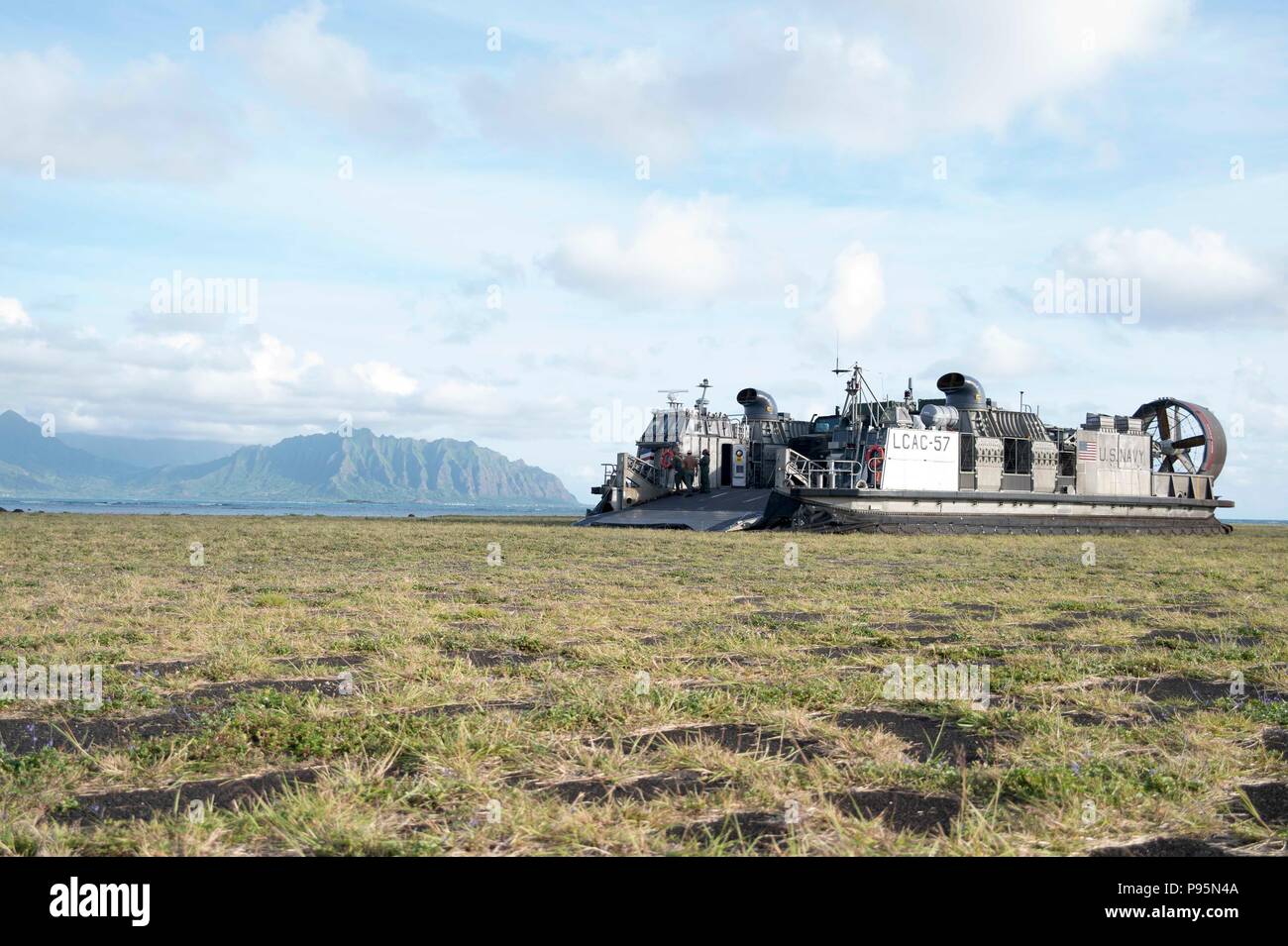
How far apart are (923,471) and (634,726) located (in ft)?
122

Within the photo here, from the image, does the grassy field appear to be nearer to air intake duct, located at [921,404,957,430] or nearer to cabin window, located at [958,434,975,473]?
air intake duct, located at [921,404,957,430]

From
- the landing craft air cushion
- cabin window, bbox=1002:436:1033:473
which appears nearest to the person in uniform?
the landing craft air cushion

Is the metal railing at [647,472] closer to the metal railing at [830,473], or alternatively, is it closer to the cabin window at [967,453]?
the metal railing at [830,473]

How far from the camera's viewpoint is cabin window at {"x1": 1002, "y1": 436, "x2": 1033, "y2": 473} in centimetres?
4591

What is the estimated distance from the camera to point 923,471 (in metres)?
41.4

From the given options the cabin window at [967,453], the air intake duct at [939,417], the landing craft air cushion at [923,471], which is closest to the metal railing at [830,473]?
the landing craft air cushion at [923,471]

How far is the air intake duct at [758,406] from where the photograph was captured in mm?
53188

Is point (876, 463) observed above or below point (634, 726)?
above

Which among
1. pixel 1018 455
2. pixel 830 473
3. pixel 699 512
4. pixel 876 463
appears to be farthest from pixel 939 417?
pixel 699 512

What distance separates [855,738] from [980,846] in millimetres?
1807

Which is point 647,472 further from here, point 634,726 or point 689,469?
point 634,726

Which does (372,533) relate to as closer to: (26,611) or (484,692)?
(26,611)
